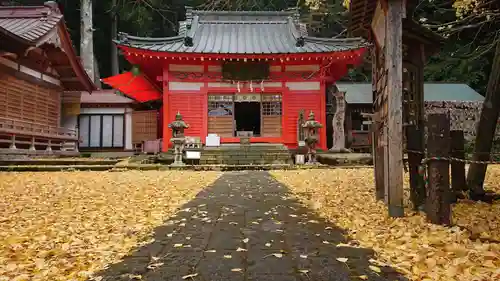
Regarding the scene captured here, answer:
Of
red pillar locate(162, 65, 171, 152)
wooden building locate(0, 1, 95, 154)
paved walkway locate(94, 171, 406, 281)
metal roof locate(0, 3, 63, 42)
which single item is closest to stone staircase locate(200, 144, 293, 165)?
red pillar locate(162, 65, 171, 152)

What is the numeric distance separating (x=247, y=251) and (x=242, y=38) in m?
16.2

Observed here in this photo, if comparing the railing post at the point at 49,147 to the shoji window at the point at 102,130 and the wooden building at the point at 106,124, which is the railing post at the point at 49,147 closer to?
the wooden building at the point at 106,124

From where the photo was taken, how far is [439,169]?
3.78m

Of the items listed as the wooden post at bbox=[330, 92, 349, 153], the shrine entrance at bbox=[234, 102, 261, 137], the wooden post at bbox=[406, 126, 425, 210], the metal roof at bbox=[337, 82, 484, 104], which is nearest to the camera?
the wooden post at bbox=[406, 126, 425, 210]

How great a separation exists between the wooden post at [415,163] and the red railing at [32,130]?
45.2ft

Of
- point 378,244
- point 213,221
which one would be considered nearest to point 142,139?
point 213,221

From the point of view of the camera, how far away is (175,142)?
499 inches

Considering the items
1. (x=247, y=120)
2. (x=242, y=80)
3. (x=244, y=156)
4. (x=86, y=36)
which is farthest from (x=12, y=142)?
(x=247, y=120)

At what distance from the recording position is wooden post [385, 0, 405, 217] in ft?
14.0

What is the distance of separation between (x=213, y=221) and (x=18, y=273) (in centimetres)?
201

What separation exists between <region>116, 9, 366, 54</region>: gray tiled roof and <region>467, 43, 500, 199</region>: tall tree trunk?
8920mm

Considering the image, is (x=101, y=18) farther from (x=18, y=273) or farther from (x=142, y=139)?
(x=18, y=273)

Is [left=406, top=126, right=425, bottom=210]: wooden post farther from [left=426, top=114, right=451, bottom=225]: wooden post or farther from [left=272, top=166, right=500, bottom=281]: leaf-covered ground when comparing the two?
[left=426, top=114, right=451, bottom=225]: wooden post

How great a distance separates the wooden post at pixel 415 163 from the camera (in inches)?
179
